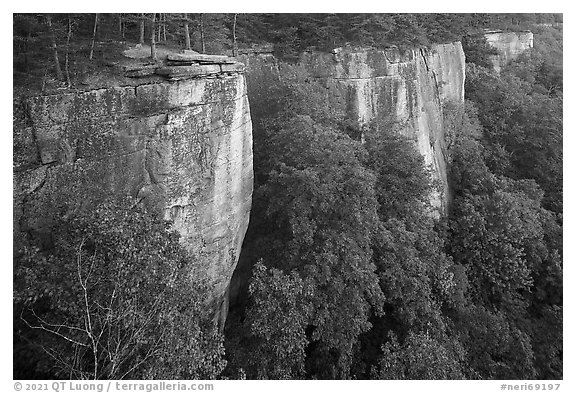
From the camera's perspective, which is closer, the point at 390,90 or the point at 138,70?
the point at 138,70

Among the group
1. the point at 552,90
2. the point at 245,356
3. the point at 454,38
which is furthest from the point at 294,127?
the point at 552,90

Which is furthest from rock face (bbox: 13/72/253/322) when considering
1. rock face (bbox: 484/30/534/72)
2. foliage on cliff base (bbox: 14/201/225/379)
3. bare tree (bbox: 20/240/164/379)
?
rock face (bbox: 484/30/534/72)

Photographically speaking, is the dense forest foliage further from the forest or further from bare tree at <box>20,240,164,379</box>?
bare tree at <box>20,240,164,379</box>

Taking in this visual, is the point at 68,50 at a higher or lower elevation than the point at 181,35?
lower

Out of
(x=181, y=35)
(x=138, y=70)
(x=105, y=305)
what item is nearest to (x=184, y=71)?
(x=138, y=70)

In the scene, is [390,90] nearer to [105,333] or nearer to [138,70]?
[138,70]

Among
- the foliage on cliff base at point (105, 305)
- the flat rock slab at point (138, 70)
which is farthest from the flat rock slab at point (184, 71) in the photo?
the foliage on cliff base at point (105, 305)
